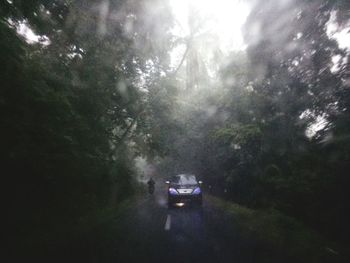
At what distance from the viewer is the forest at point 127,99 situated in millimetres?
9109

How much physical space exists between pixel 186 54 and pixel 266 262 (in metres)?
27.5

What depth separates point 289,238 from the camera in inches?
378

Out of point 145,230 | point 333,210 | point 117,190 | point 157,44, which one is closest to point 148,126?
point 117,190

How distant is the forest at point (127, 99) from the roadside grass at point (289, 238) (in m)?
0.84

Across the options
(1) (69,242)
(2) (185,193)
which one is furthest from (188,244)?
(2) (185,193)

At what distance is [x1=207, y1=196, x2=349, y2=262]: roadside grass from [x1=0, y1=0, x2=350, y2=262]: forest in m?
0.84

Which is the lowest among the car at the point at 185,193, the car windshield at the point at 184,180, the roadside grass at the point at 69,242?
the roadside grass at the point at 69,242

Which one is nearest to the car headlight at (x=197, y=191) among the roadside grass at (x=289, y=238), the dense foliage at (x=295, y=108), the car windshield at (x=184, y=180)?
the car windshield at (x=184, y=180)

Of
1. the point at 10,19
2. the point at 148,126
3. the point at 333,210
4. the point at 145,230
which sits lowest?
the point at 145,230

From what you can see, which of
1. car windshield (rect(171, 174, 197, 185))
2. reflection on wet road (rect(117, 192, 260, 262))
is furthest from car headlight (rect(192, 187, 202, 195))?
reflection on wet road (rect(117, 192, 260, 262))

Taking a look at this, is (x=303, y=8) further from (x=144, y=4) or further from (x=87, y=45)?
(x=87, y=45)

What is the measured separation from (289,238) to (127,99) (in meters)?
14.6

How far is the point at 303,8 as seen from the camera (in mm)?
12398

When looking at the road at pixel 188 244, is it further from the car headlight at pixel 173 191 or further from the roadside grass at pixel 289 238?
the car headlight at pixel 173 191
